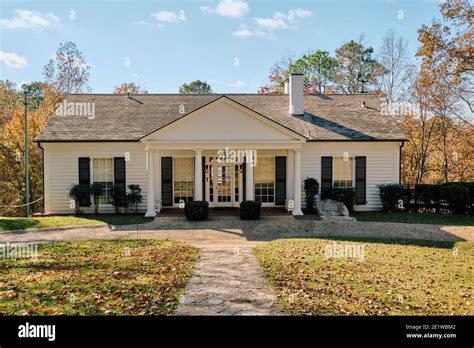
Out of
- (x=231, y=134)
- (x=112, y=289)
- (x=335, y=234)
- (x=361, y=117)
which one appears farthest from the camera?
(x=361, y=117)

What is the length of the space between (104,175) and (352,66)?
32778 millimetres

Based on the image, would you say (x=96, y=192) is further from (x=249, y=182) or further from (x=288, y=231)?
(x=288, y=231)

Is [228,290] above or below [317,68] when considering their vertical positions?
below

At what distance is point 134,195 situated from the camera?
1808 centimetres

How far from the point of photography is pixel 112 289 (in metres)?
6.61

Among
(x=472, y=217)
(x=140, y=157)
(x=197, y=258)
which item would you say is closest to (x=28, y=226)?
(x=140, y=157)

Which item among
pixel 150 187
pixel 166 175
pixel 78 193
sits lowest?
pixel 78 193

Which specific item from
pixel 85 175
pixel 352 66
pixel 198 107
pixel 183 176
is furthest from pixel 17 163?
pixel 352 66

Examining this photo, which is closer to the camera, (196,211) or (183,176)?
(196,211)

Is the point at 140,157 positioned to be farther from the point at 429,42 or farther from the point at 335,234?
the point at 429,42

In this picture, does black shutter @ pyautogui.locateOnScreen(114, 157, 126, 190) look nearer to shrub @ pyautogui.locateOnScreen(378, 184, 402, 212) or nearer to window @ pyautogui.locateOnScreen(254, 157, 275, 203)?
window @ pyautogui.locateOnScreen(254, 157, 275, 203)

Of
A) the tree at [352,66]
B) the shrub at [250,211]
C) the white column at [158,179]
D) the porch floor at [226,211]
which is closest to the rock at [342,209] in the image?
the porch floor at [226,211]
